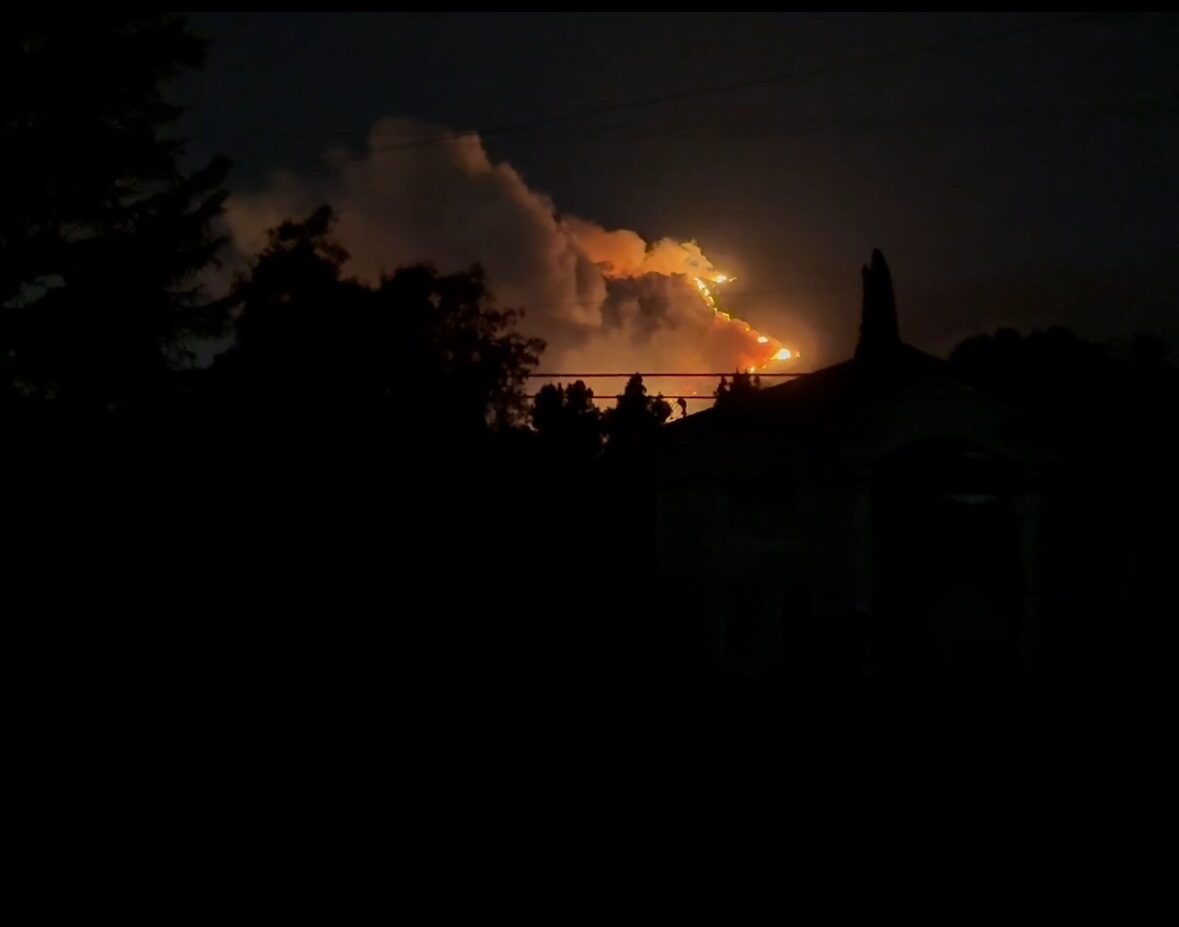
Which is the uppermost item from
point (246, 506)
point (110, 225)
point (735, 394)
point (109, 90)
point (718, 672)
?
point (109, 90)

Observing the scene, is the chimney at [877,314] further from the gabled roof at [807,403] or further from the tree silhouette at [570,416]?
the tree silhouette at [570,416]

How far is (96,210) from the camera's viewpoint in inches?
973

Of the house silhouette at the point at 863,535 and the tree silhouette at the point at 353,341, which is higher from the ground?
the tree silhouette at the point at 353,341

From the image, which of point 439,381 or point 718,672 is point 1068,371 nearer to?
point 718,672

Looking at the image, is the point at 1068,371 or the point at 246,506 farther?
the point at 246,506

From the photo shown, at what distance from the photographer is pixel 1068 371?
27.2m

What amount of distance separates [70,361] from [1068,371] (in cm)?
1965

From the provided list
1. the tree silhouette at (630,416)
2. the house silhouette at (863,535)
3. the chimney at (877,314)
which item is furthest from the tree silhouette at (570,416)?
the house silhouette at (863,535)

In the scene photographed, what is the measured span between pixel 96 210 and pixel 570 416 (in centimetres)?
2606

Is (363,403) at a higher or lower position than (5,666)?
higher

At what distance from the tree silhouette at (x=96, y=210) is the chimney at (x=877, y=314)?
43.0 ft

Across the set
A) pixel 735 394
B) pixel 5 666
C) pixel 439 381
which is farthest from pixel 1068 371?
pixel 5 666

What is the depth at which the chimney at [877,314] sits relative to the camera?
2578cm

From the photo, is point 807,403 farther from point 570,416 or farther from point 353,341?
point 570,416
